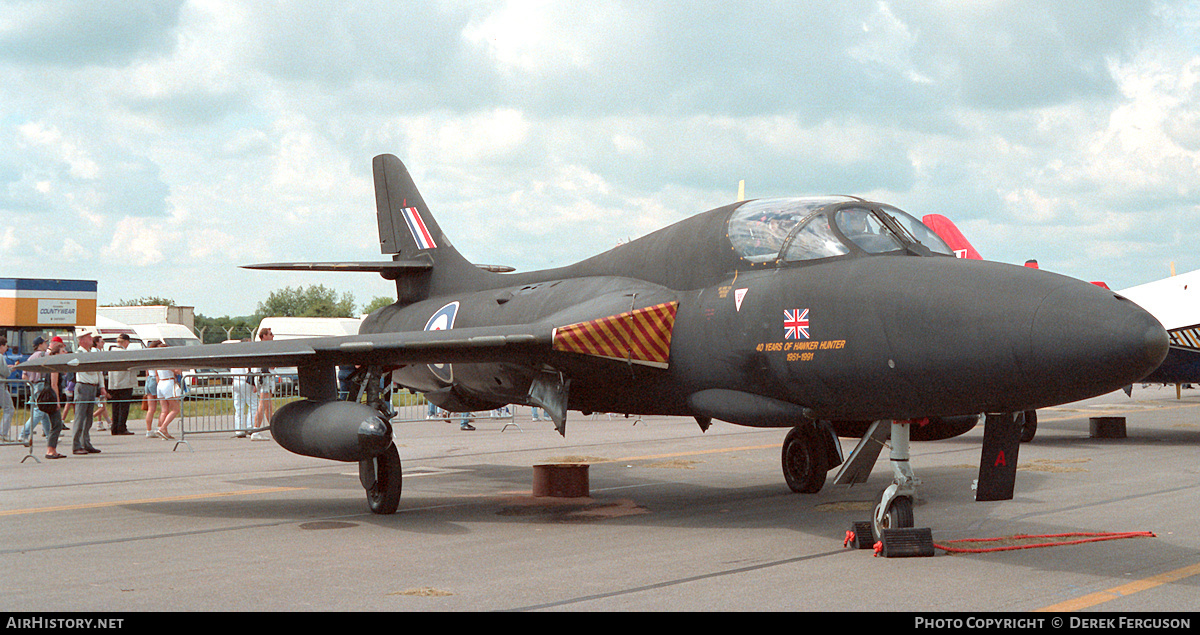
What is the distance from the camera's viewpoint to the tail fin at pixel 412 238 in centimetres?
1423

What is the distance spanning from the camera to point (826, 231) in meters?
8.44

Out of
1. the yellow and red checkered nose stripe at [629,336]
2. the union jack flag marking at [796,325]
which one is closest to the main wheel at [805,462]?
the yellow and red checkered nose stripe at [629,336]

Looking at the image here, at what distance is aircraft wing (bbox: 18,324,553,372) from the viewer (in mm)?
9516

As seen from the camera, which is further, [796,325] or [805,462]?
[805,462]

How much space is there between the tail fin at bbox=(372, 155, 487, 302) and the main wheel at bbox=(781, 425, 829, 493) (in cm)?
462

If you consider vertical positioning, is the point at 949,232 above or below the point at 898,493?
above

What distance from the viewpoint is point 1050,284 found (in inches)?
268

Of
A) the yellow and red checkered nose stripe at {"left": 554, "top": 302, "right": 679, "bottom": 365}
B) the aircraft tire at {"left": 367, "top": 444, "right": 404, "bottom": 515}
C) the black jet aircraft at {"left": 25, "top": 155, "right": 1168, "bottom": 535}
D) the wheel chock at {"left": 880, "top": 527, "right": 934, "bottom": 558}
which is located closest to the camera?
the black jet aircraft at {"left": 25, "top": 155, "right": 1168, "bottom": 535}

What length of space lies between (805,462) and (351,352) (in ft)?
17.0

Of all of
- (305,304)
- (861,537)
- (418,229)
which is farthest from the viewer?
(305,304)

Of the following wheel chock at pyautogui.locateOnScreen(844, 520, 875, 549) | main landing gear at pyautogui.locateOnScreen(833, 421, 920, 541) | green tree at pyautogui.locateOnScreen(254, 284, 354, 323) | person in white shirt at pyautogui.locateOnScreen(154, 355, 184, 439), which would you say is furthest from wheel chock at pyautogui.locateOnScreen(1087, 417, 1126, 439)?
green tree at pyautogui.locateOnScreen(254, 284, 354, 323)

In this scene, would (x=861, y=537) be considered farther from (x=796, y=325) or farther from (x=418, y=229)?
(x=418, y=229)

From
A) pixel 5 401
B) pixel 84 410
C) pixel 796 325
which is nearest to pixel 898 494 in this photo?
pixel 796 325

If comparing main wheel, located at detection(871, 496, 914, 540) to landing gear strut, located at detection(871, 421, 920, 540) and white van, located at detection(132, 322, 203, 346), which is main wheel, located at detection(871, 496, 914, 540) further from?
white van, located at detection(132, 322, 203, 346)
